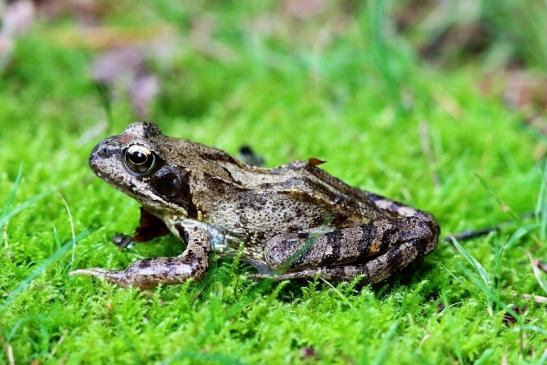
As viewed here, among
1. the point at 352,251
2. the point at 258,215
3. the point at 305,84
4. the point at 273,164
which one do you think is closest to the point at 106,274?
the point at 258,215

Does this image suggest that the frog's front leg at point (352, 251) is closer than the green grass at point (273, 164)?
No

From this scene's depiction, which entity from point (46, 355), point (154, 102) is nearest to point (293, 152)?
point (154, 102)

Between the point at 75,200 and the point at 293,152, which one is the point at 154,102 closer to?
the point at 293,152

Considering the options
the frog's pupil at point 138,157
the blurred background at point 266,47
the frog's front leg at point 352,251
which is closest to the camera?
the frog's front leg at point 352,251

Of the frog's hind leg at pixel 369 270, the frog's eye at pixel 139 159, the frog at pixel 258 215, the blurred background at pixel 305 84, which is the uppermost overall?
the blurred background at pixel 305 84

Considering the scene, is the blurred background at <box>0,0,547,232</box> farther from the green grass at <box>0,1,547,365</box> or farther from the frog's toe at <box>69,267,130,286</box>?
the frog's toe at <box>69,267,130,286</box>

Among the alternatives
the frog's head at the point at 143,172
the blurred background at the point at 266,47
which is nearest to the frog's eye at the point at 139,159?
the frog's head at the point at 143,172

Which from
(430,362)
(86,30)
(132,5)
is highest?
(132,5)

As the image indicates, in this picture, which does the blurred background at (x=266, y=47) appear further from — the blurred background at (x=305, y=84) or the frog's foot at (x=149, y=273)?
the frog's foot at (x=149, y=273)
